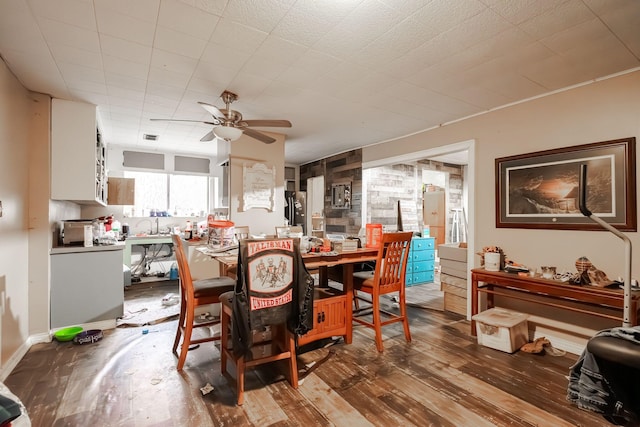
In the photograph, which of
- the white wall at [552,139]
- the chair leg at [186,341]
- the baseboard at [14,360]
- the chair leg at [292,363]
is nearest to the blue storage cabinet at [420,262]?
the white wall at [552,139]

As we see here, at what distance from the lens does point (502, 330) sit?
2750 mm

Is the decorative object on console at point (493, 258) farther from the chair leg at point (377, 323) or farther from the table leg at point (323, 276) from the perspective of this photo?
the table leg at point (323, 276)

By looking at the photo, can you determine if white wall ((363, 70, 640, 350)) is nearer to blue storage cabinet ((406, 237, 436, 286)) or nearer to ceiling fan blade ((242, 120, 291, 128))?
blue storage cabinet ((406, 237, 436, 286))

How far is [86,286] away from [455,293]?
4.26 m

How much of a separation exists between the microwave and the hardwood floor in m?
1.04

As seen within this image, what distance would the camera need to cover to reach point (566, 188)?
2.84m

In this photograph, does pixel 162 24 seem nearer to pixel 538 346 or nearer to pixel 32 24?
pixel 32 24

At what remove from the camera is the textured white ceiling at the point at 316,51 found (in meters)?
1.80

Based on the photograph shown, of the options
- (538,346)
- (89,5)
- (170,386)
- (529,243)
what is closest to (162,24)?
(89,5)

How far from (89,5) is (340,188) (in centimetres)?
451

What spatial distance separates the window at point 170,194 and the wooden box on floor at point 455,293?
4.94 m

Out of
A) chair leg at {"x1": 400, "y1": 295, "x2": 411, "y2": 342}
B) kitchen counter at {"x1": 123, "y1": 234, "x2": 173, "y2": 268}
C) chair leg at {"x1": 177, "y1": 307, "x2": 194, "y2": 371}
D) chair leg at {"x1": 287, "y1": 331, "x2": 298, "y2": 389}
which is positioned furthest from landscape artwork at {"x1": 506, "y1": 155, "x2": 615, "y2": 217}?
kitchen counter at {"x1": 123, "y1": 234, "x2": 173, "y2": 268}

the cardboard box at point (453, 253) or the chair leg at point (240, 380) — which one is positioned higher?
the cardboard box at point (453, 253)

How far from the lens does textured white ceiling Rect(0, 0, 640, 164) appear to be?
5.89 feet
